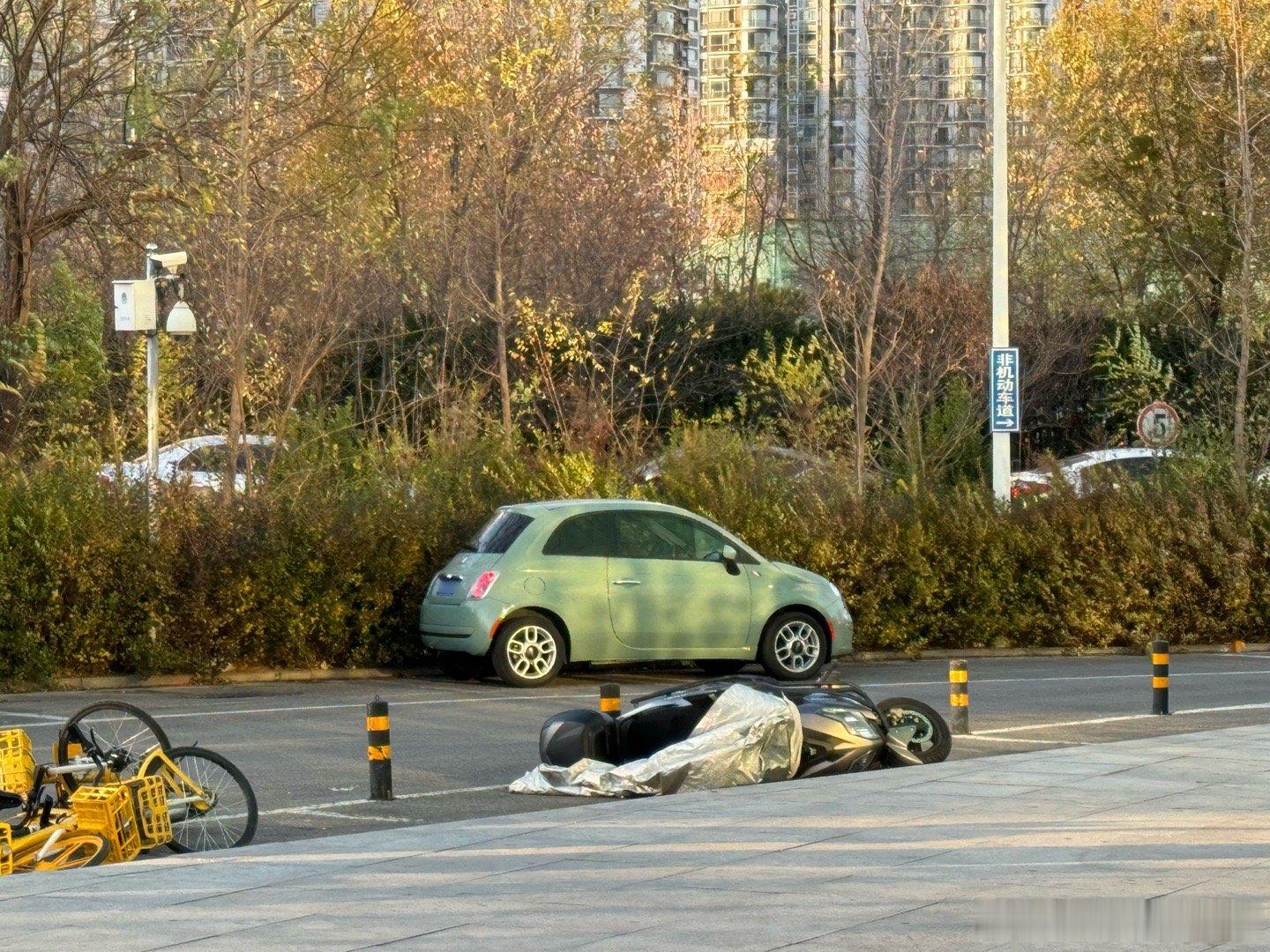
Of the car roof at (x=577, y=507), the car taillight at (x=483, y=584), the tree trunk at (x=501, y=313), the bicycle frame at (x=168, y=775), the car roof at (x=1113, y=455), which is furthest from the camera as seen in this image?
the tree trunk at (x=501, y=313)

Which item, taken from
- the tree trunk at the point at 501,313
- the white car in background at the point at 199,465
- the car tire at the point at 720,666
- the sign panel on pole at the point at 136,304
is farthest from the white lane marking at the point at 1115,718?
the tree trunk at the point at 501,313

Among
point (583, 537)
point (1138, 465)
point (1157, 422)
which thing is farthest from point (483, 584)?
point (1138, 465)

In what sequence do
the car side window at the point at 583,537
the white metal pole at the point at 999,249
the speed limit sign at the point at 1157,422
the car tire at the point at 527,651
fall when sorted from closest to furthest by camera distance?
1. the car tire at the point at 527,651
2. the car side window at the point at 583,537
3. the white metal pole at the point at 999,249
4. the speed limit sign at the point at 1157,422

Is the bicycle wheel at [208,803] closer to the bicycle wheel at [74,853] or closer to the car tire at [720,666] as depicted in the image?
the bicycle wheel at [74,853]

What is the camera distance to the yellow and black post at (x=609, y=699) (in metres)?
12.2

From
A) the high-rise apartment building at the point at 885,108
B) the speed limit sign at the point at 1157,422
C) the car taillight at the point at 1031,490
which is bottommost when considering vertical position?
the car taillight at the point at 1031,490

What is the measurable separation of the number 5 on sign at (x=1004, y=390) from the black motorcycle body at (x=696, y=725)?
12.9 m

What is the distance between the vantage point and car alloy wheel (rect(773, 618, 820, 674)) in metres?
18.8

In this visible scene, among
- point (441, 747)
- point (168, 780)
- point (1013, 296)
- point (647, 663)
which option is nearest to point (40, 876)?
point (168, 780)

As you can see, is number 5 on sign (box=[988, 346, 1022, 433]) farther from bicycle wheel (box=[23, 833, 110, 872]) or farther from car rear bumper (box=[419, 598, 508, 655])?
bicycle wheel (box=[23, 833, 110, 872])

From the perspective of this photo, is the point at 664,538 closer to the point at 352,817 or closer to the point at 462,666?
the point at 462,666

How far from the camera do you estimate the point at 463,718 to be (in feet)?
51.4

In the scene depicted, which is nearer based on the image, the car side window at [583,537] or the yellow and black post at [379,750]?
the yellow and black post at [379,750]

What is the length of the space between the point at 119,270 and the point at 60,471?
17032 millimetres
